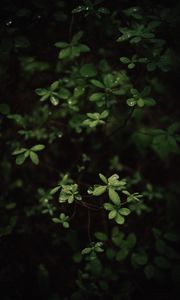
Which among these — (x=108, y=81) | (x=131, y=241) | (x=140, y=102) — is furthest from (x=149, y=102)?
(x=131, y=241)

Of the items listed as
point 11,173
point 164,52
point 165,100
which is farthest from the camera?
point 165,100

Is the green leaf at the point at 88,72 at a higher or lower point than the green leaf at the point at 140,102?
higher

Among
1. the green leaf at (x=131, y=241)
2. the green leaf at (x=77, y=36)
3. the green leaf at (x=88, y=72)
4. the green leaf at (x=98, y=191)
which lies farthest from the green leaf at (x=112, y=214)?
the green leaf at (x=77, y=36)

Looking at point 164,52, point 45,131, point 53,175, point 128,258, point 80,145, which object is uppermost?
point 164,52

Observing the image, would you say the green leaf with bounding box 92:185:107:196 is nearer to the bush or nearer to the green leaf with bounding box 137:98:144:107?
the bush

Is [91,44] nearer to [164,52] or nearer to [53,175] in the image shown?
[164,52]

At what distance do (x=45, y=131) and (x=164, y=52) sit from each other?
1.02 meters

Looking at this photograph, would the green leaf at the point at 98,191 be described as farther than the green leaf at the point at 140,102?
No

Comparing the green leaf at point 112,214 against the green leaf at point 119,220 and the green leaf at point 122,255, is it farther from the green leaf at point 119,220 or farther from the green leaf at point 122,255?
the green leaf at point 122,255

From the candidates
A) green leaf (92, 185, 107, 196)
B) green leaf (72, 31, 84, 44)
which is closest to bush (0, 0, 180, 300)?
green leaf (72, 31, 84, 44)

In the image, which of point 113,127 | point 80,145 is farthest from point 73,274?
point 113,127

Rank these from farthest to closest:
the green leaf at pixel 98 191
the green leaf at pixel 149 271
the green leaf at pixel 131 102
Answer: the green leaf at pixel 149 271 < the green leaf at pixel 131 102 < the green leaf at pixel 98 191

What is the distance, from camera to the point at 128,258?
227 cm

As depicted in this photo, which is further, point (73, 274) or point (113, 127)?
point (113, 127)
